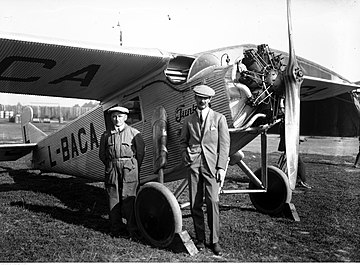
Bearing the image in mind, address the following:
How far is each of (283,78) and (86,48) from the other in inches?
96.8

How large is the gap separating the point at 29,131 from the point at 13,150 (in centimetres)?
147

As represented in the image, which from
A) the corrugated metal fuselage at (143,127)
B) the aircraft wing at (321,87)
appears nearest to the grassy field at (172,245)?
the corrugated metal fuselage at (143,127)

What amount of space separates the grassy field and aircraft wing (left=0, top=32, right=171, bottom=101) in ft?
6.40

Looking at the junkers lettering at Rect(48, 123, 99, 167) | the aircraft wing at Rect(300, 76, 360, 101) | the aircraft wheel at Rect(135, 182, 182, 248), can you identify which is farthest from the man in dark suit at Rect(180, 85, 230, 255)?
the aircraft wing at Rect(300, 76, 360, 101)

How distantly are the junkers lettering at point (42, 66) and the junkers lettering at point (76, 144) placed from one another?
4.29 feet

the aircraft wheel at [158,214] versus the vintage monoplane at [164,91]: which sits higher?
the vintage monoplane at [164,91]

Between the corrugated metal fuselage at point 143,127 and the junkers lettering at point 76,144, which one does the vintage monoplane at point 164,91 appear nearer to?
the corrugated metal fuselage at point 143,127

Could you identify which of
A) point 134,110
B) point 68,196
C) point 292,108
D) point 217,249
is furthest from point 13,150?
point 292,108

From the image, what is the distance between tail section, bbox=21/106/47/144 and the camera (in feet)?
30.2

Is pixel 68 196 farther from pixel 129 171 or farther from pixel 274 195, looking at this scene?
pixel 274 195

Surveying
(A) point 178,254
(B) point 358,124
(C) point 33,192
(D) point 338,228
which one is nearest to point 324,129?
(B) point 358,124

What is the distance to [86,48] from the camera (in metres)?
4.52

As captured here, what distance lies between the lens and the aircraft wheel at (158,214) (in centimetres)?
386

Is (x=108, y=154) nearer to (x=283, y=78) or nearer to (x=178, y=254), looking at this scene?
(x=178, y=254)
